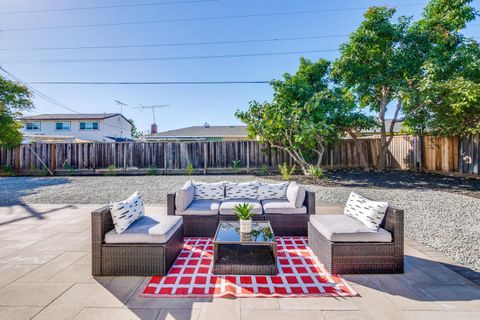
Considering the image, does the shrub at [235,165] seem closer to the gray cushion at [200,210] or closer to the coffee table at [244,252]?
the gray cushion at [200,210]

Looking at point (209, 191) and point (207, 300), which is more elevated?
point (209, 191)

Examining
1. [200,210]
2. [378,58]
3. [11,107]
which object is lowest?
[200,210]

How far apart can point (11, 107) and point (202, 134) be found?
1014cm

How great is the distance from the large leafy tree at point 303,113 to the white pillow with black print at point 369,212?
4831mm

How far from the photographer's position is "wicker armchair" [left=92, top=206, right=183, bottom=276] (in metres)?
2.46

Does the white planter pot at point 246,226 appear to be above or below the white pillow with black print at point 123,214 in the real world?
below

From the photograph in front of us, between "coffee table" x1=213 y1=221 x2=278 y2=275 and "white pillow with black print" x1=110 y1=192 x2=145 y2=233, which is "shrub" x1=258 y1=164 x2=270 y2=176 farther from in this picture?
"white pillow with black print" x1=110 y1=192 x2=145 y2=233

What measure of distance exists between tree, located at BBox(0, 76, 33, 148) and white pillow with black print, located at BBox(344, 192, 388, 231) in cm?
1262

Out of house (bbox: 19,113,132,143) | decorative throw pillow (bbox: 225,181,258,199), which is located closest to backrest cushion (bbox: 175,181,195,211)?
decorative throw pillow (bbox: 225,181,258,199)

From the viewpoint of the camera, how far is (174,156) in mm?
10398

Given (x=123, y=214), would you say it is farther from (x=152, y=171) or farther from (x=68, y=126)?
(x=68, y=126)

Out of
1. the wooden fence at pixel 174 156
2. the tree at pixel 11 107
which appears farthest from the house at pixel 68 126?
the wooden fence at pixel 174 156

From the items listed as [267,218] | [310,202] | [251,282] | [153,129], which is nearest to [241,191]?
[267,218]

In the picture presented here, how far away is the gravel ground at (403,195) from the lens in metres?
3.47
